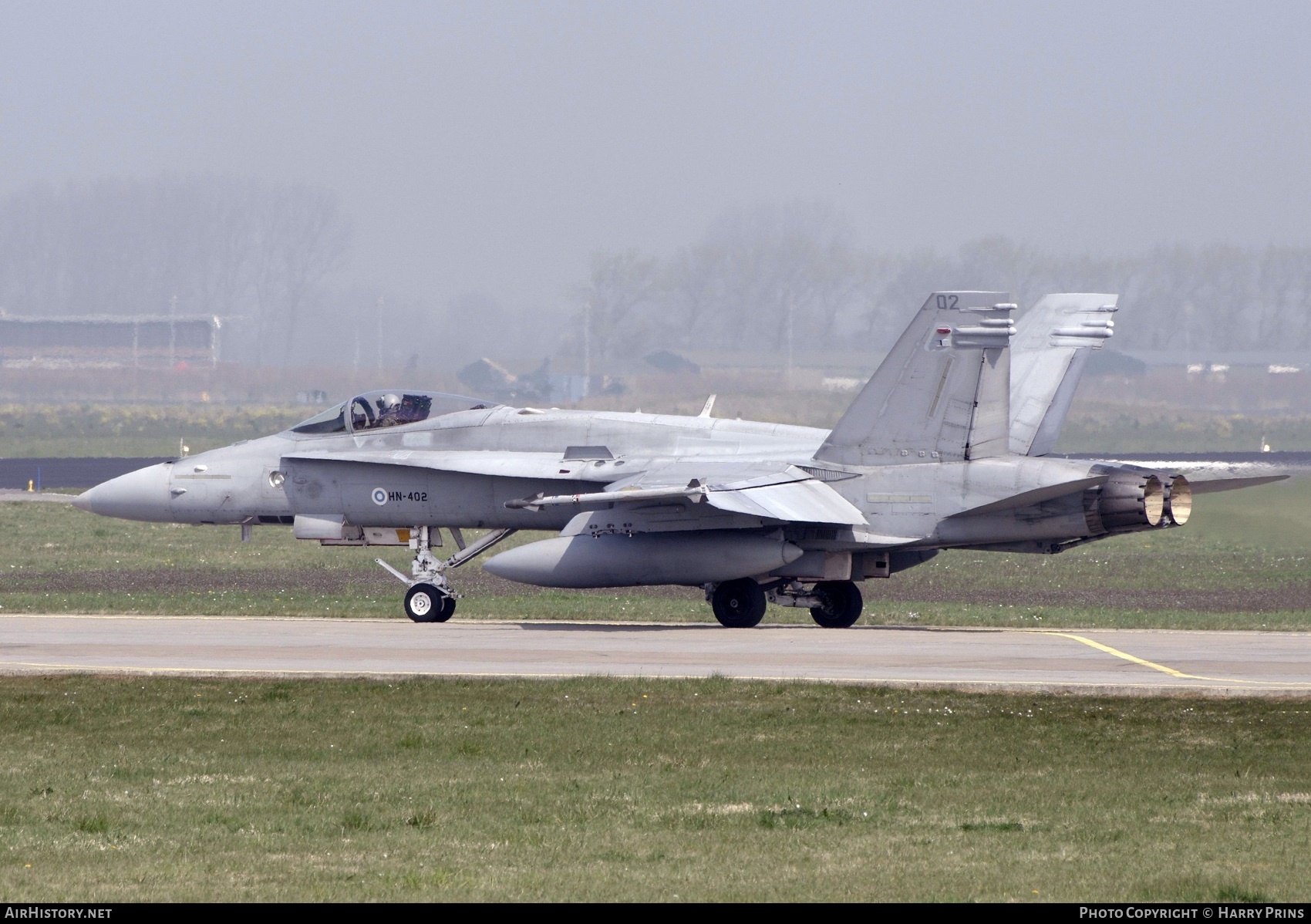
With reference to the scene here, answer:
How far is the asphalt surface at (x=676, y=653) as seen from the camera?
1700 cm

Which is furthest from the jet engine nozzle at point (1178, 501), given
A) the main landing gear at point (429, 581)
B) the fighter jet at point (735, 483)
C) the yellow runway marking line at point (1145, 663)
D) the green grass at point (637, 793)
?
the main landing gear at point (429, 581)

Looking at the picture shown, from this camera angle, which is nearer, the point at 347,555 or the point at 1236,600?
the point at 1236,600

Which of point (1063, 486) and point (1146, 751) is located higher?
point (1063, 486)

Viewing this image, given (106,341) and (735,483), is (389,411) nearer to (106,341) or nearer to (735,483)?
(735,483)

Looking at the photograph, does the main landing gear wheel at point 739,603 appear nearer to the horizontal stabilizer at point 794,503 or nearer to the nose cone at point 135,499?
the horizontal stabilizer at point 794,503

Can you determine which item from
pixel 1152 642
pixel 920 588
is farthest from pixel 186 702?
pixel 920 588

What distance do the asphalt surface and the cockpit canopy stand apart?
10.1 feet

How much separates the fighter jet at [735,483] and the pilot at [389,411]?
0.09ft

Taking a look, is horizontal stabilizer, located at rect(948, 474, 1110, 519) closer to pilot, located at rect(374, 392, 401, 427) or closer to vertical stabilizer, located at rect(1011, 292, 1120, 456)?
vertical stabilizer, located at rect(1011, 292, 1120, 456)

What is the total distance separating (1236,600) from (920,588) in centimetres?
622

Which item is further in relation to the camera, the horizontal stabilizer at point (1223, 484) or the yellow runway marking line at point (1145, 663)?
the horizontal stabilizer at point (1223, 484)

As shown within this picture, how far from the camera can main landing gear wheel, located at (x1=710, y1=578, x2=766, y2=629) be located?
2367 centimetres

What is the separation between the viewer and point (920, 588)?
32.5 metres

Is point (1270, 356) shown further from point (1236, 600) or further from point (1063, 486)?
point (1063, 486)
